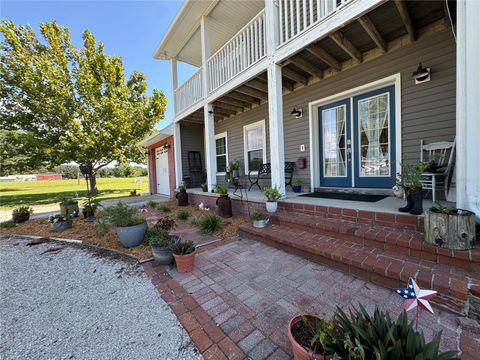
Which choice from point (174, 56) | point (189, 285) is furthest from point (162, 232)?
point (174, 56)

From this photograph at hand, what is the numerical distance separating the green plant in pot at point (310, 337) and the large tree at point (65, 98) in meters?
11.3

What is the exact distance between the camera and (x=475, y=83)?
2084mm

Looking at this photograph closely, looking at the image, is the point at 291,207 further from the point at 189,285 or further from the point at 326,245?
the point at 189,285

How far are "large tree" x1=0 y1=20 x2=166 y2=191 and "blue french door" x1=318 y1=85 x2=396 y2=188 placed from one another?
993 centimetres

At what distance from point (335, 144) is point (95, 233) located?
18.3 ft

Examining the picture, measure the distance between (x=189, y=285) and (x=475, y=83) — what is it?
11.8 feet

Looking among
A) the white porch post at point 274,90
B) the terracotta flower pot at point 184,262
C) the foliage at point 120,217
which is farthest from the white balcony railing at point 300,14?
the foliage at point 120,217

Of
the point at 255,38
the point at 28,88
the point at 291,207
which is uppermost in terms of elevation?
the point at 28,88

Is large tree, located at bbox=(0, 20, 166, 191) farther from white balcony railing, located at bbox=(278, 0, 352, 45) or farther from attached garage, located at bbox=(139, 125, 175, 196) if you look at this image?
white balcony railing, located at bbox=(278, 0, 352, 45)

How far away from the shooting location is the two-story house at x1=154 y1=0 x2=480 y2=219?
2.41m

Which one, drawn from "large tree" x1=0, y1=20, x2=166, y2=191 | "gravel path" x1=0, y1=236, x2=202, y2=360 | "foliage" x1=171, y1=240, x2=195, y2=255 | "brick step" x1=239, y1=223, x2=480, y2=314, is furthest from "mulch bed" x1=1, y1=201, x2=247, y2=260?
"large tree" x1=0, y1=20, x2=166, y2=191

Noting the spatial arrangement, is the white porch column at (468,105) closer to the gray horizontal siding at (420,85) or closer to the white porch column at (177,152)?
the gray horizontal siding at (420,85)

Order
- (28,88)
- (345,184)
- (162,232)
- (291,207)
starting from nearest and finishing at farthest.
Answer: (162,232)
(291,207)
(345,184)
(28,88)

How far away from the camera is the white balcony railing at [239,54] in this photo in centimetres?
423
